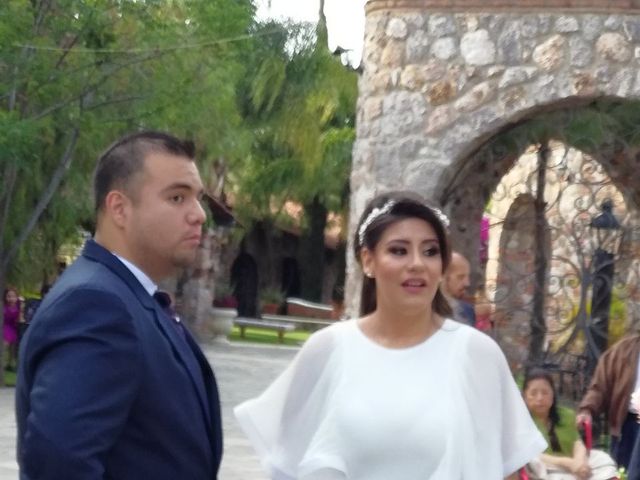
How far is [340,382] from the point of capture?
4379 mm

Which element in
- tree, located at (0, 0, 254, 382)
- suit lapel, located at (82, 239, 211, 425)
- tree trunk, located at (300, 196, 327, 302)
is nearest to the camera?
suit lapel, located at (82, 239, 211, 425)

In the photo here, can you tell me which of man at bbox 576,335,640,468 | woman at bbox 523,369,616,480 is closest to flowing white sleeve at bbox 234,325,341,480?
man at bbox 576,335,640,468

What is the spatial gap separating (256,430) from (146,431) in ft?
3.83

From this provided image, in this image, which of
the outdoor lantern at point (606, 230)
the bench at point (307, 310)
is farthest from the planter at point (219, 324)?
the outdoor lantern at point (606, 230)

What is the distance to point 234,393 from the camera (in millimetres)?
19203

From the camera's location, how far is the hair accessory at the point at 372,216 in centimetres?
444

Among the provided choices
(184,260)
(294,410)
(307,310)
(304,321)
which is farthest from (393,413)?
(307,310)

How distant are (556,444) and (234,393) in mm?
10951

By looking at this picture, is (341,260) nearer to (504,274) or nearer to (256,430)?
(504,274)

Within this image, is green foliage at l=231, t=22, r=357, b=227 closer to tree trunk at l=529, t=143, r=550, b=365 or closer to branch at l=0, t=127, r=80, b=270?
branch at l=0, t=127, r=80, b=270

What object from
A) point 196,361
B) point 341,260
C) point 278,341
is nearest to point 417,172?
point 196,361

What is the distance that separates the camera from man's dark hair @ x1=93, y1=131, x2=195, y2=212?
3596 mm

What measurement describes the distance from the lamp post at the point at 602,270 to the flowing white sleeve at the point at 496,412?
22.9 feet

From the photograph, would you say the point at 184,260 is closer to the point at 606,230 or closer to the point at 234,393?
the point at 606,230
